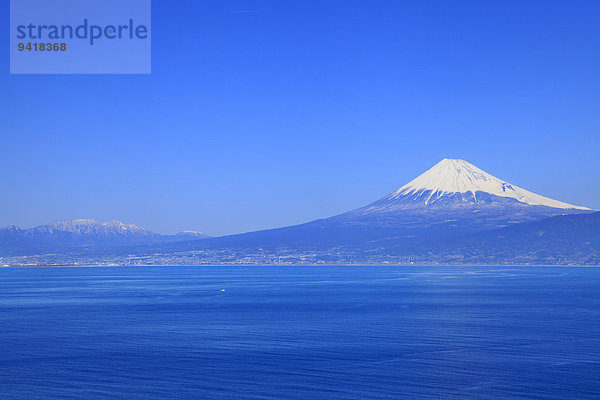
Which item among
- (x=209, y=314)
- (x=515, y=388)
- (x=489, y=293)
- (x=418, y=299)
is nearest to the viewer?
(x=515, y=388)

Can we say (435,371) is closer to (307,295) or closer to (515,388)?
(515,388)

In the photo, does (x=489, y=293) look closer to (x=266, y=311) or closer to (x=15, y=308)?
(x=266, y=311)

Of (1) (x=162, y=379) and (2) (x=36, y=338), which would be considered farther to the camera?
(2) (x=36, y=338)

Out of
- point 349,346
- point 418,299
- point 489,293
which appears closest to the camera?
point 349,346

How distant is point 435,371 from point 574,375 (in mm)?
7774

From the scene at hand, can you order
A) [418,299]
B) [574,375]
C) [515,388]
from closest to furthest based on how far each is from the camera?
[515,388] < [574,375] < [418,299]

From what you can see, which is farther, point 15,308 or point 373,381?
point 15,308

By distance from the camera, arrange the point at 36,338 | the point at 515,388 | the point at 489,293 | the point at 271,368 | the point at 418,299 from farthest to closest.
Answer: the point at 489,293, the point at 418,299, the point at 36,338, the point at 271,368, the point at 515,388

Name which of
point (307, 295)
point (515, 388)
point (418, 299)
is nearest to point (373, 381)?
point (515, 388)

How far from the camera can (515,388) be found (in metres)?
35.4

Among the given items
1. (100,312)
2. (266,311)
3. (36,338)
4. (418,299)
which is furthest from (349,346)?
(418,299)

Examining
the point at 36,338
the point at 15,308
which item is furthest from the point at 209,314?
the point at 15,308

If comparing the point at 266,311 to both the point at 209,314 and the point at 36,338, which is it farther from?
the point at 36,338

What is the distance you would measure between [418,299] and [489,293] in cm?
1811
